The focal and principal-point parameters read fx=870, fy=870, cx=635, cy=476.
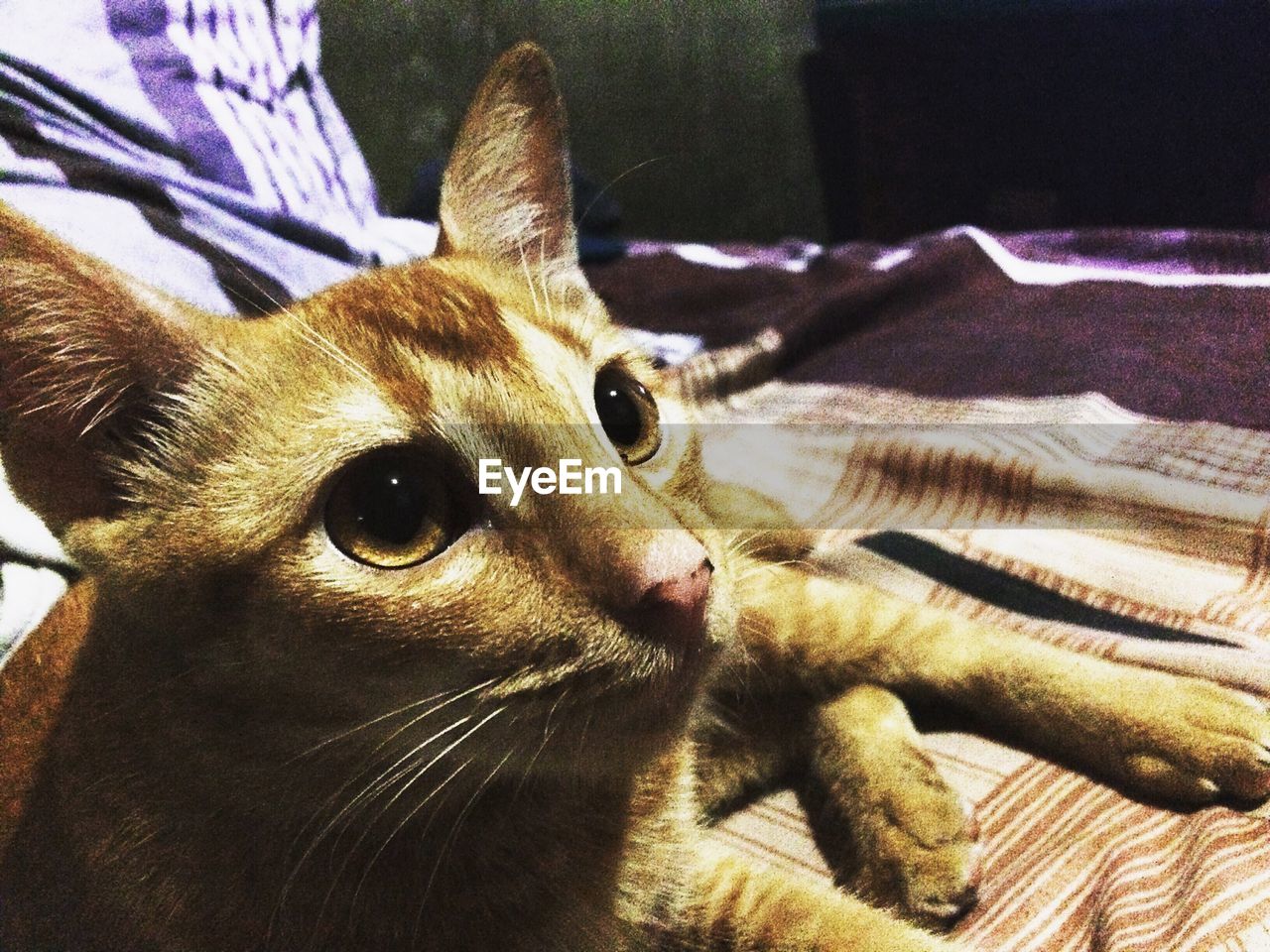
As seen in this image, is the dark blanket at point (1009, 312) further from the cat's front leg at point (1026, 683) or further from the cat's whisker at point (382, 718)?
the cat's whisker at point (382, 718)

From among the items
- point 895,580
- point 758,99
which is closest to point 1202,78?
point 758,99

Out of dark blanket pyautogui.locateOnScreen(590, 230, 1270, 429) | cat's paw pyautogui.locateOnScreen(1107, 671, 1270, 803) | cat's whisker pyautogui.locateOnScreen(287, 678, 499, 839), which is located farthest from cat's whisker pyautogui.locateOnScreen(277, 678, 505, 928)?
dark blanket pyautogui.locateOnScreen(590, 230, 1270, 429)

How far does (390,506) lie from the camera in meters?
0.54

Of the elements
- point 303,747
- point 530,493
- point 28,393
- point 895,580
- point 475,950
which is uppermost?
point 28,393

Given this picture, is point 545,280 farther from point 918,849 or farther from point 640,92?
point 640,92

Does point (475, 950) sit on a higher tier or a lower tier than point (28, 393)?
lower

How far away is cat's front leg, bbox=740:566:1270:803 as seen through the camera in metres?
0.74

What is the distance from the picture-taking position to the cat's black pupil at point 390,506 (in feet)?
1.76

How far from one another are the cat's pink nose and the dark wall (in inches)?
46.6

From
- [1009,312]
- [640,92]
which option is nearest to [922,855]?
[1009,312]

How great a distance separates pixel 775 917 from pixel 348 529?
0.48m

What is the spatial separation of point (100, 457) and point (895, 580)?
2.77 feet

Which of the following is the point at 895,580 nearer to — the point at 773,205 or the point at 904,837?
the point at 904,837

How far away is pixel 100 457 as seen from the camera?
0.57m
